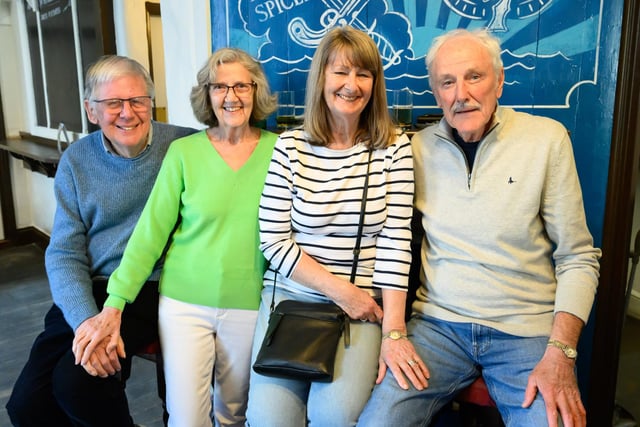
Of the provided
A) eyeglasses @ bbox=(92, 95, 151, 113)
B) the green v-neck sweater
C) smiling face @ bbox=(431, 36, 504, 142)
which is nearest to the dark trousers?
the green v-neck sweater

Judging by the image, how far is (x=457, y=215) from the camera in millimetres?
1570

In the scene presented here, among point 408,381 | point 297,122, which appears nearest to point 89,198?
point 297,122

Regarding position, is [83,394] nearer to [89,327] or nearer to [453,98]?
[89,327]

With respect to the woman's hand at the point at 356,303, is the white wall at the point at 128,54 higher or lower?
higher

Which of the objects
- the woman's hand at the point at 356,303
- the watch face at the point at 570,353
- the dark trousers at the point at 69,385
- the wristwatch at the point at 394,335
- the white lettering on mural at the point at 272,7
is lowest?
the dark trousers at the point at 69,385

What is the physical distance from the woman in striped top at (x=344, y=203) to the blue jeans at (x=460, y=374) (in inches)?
3.4

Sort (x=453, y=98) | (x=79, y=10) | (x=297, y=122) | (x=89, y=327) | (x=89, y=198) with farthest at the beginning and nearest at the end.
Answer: (x=79, y=10)
(x=297, y=122)
(x=89, y=198)
(x=89, y=327)
(x=453, y=98)

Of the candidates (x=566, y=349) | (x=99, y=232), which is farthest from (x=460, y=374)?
(x=99, y=232)

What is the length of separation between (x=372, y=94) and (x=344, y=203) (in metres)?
0.34

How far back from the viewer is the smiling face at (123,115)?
1826mm

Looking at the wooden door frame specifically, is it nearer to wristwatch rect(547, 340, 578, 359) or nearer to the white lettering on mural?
wristwatch rect(547, 340, 578, 359)

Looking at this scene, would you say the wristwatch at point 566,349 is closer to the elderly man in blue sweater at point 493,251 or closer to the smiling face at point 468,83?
the elderly man in blue sweater at point 493,251

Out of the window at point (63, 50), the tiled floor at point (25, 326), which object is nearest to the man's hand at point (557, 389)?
the tiled floor at point (25, 326)

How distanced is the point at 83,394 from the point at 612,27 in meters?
1.90
